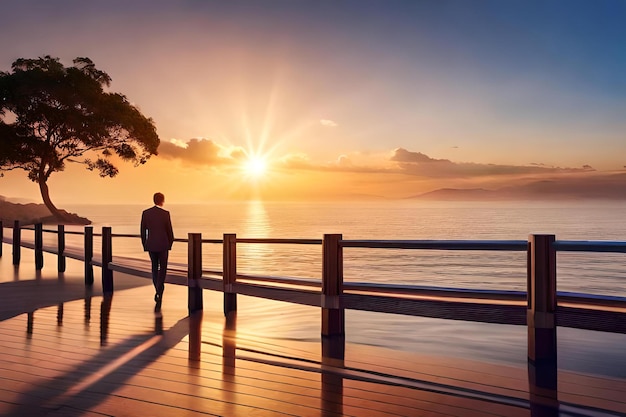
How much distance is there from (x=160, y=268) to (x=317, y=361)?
5641mm

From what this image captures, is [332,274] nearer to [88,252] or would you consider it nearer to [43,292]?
[43,292]

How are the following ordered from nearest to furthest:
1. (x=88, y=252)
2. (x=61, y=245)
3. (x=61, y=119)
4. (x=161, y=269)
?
(x=161, y=269) → (x=88, y=252) → (x=61, y=245) → (x=61, y=119)

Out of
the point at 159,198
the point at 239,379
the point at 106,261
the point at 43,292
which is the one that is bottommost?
the point at 43,292

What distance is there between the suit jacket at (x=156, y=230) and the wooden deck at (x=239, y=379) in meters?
2.11

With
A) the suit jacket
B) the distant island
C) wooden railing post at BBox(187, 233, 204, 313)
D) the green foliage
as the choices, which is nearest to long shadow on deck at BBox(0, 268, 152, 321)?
the suit jacket

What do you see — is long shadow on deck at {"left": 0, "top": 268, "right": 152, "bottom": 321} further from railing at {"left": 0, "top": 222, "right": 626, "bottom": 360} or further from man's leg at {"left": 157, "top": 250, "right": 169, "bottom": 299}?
railing at {"left": 0, "top": 222, "right": 626, "bottom": 360}

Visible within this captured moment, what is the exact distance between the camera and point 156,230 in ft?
39.5

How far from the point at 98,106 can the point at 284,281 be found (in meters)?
49.4

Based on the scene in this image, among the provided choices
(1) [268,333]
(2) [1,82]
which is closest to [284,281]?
(1) [268,333]

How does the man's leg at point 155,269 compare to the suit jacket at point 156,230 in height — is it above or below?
below

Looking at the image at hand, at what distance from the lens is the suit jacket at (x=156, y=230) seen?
Answer: 1198cm

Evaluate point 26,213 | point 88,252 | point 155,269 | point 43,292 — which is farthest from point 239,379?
point 26,213

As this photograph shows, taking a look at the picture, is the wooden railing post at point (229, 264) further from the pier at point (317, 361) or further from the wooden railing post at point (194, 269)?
the wooden railing post at point (194, 269)

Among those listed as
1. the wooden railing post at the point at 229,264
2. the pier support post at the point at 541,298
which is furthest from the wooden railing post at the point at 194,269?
the pier support post at the point at 541,298
